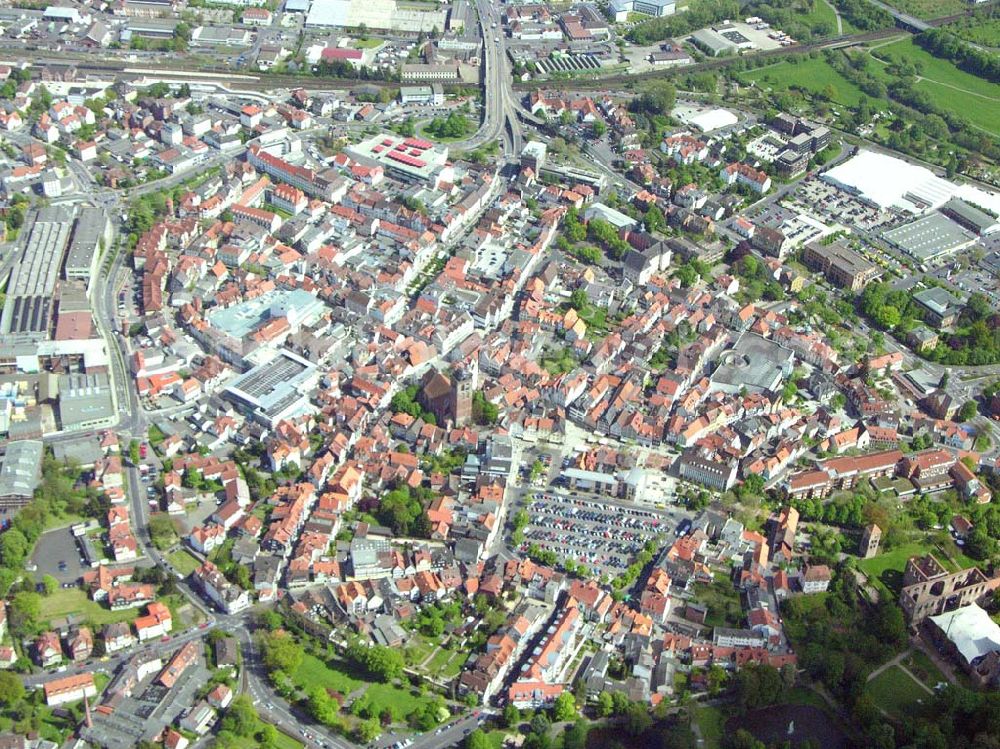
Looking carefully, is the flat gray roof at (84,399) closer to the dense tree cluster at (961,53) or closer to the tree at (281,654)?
the tree at (281,654)

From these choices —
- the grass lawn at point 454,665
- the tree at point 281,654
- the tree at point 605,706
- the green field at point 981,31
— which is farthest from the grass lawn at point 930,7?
the tree at point 281,654

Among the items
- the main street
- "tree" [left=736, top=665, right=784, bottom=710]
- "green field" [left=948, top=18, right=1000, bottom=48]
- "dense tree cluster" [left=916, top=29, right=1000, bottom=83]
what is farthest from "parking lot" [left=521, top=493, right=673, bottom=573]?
"green field" [left=948, top=18, right=1000, bottom=48]

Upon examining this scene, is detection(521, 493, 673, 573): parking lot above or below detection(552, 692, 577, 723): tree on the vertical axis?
below

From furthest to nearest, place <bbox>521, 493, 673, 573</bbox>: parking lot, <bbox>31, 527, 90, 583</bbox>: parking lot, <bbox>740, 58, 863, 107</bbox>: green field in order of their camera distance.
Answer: <bbox>740, 58, 863, 107</bbox>: green field < <bbox>521, 493, 673, 573</bbox>: parking lot < <bbox>31, 527, 90, 583</bbox>: parking lot

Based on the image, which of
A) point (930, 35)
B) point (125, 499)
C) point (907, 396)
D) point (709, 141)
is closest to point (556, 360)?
point (907, 396)

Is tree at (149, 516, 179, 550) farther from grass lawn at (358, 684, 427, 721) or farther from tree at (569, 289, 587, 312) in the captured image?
tree at (569, 289, 587, 312)

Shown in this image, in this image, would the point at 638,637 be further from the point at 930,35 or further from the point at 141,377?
the point at 930,35
